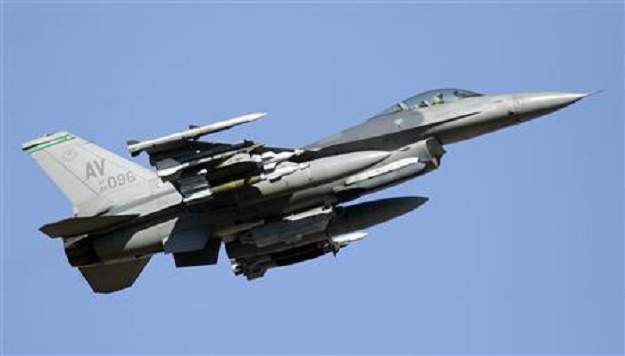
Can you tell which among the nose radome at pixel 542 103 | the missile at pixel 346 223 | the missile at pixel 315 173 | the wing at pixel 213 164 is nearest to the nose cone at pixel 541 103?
the nose radome at pixel 542 103

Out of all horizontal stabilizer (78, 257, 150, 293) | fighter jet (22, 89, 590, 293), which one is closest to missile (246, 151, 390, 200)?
fighter jet (22, 89, 590, 293)

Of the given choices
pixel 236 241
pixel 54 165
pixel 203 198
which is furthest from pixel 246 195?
pixel 54 165

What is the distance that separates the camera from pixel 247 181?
71.5 feet

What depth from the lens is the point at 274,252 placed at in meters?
24.5

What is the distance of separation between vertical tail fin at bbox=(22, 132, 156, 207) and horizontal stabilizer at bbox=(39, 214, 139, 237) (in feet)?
3.08

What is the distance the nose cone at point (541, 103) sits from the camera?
2252cm

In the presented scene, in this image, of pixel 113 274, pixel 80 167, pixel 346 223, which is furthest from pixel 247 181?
pixel 113 274

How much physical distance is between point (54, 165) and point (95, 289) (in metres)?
2.67

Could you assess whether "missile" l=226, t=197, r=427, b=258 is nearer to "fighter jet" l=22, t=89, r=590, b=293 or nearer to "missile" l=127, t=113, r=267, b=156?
"fighter jet" l=22, t=89, r=590, b=293

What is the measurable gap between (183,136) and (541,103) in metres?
6.72

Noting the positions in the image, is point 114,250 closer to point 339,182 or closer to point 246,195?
point 246,195

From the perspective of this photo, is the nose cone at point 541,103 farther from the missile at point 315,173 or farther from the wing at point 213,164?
the wing at point 213,164

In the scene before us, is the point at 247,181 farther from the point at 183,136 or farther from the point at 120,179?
the point at 120,179

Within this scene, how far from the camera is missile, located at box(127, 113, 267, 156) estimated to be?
67.2ft
